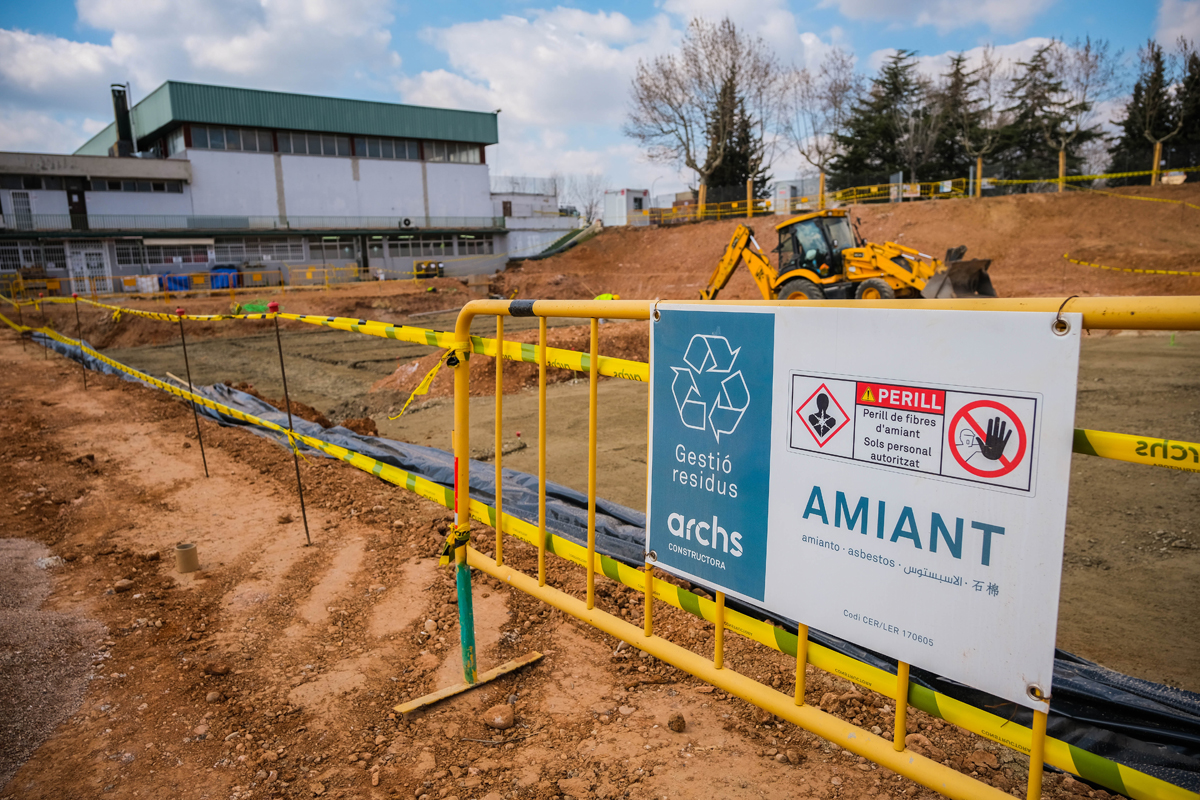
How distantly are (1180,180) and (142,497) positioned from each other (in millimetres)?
40445

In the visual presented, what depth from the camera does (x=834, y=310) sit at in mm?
1979

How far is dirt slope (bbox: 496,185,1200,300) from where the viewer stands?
24.8 m

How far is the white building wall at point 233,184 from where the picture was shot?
4678cm

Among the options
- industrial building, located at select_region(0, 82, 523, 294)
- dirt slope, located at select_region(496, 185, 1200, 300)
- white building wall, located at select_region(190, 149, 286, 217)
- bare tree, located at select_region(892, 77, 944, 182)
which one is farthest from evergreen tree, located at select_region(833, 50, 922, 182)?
white building wall, located at select_region(190, 149, 286, 217)

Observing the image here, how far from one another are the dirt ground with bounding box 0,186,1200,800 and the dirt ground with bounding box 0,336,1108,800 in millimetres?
13

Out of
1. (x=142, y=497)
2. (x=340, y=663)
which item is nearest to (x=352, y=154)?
(x=142, y=497)

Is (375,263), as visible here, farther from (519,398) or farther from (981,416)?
(981,416)

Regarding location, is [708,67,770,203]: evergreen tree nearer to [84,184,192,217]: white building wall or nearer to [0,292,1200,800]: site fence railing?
[84,184,192,217]: white building wall

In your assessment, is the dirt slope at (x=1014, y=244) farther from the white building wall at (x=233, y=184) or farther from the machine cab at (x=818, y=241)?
the white building wall at (x=233, y=184)

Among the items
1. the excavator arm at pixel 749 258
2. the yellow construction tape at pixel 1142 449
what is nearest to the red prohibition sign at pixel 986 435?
the yellow construction tape at pixel 1142 449

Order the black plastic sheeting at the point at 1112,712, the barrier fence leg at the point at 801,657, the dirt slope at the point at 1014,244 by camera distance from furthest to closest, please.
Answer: the dirt slope at the point at 1014,244 < the black plastic sheeting at the point at 1112,712 < the barrier fence leg at the point at 801,657

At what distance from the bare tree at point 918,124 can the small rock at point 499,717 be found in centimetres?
4989

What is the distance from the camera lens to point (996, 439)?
1.69 m

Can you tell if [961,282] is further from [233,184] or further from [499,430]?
[233,184]
